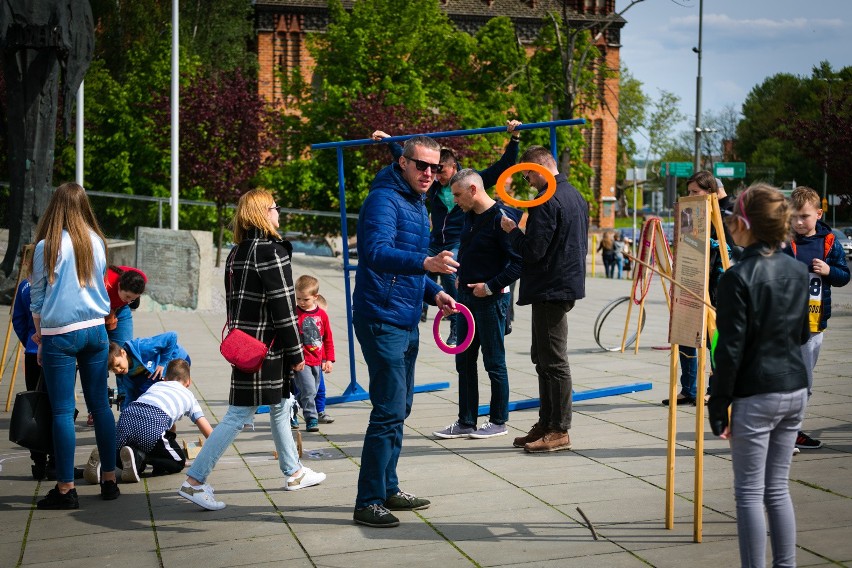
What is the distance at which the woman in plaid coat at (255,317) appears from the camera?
19.2 feet

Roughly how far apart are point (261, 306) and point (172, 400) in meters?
1.41

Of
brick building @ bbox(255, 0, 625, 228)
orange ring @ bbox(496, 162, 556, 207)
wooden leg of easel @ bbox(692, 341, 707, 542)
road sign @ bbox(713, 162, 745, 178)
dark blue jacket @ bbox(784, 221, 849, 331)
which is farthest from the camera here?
brick building @ bbox(255, 0, 625, 228)

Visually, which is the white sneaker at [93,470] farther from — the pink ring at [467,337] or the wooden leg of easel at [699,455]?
the wooden leg of easel at [699,455]

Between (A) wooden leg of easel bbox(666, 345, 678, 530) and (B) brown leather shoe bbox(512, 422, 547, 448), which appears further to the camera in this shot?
(B) brown leather shoe bbox(512, 422, 547, 448)

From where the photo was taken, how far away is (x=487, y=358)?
7.69m

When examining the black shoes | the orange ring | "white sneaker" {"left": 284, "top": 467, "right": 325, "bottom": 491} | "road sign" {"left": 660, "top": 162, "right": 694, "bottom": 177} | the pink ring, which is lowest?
the black shoes

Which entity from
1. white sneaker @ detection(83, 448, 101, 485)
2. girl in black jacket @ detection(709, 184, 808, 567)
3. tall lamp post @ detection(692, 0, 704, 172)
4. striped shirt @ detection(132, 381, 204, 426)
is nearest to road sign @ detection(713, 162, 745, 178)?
tall lamp post @ detection(692, 0, 704, 172)

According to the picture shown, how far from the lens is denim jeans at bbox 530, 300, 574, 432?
7.21 m

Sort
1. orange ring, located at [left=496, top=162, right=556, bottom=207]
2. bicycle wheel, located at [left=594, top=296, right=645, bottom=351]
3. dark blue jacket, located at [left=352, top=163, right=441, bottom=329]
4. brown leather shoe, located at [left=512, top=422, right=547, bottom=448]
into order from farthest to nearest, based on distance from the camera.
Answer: bicycle wheel, located at [left=594, top=296, right=645, bottom=351] → brown leather shoe, located at [left=512, top=422, right=547, bottom=448] → orange ring, located at [left=496, top=162, right=556, bottom=207] → dark blue jacket, located at [left=352, top=163, right=441, bottom=329]

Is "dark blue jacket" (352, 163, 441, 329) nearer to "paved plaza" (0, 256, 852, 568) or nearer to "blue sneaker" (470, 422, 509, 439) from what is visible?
"paved plaza" (0, 256, 852, 568)

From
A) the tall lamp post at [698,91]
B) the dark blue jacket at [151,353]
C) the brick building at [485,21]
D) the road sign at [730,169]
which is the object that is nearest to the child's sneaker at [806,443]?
the dark blue jacket at [151,353]

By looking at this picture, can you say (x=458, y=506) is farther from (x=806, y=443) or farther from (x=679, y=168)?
(x=679, y=168)

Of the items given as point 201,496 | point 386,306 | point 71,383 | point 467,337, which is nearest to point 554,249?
point 467,337

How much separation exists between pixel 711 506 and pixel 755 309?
1959 millimetres
